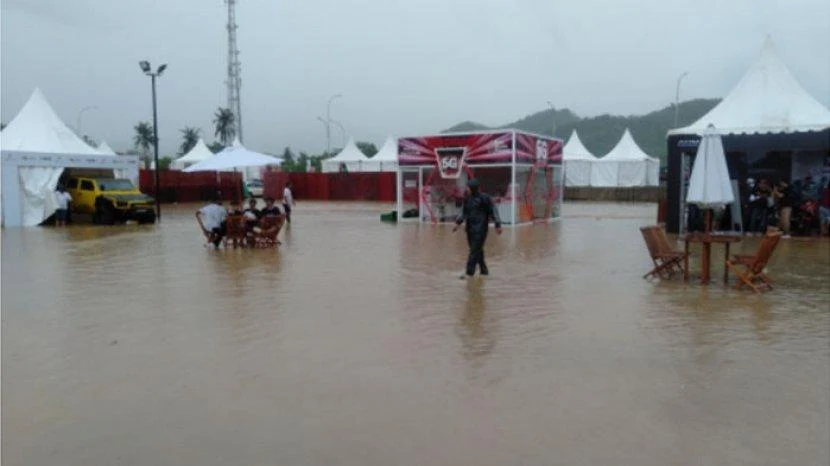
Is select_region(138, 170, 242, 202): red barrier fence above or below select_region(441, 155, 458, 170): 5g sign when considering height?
A: below

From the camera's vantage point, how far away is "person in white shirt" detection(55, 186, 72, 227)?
2425cm

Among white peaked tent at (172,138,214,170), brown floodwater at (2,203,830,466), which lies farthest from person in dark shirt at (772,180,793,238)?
white peaked tent at (172,138,214,170)

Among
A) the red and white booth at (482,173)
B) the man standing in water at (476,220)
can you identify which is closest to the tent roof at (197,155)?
the red and white booth at (482,173)

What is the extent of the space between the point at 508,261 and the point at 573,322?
5.55 meters

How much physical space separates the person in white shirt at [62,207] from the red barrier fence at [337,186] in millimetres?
20717

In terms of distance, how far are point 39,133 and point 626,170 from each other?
109 ft

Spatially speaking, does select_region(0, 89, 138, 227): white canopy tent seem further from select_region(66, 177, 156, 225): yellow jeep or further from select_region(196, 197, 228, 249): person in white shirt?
select_region(196, 197, 228, 249): person in white shirt

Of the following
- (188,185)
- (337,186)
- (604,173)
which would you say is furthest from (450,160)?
(604,173)

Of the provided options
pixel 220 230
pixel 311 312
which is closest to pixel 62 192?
pixel 220 230

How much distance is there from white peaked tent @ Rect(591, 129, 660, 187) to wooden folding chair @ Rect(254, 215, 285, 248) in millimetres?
33507

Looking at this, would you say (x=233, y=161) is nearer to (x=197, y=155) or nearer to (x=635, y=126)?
(x=197, y=155)

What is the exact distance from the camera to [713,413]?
5059mm

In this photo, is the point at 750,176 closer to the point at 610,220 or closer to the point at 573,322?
the point at 610,220

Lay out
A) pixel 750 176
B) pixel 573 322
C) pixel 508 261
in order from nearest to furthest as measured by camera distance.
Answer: pixel 573 322
pixel 508 261
pixel 750 176
